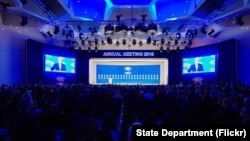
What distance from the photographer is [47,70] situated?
22.6 m

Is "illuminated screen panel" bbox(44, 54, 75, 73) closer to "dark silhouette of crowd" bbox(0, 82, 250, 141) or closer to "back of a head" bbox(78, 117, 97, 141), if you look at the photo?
"dark silhouette of crowd" bbox(0, 82, 250, 141)

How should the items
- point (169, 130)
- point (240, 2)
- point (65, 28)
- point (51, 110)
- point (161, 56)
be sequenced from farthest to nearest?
point (161, 56) < point (65, 28) < point (240, 2) < point (51, 110) < point (169, 130)

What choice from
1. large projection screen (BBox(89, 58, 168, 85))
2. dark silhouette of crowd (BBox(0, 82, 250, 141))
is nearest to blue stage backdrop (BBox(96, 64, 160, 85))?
large projection screen (BBox(89, 58, 168, 85))

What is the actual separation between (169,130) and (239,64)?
18.6 metres

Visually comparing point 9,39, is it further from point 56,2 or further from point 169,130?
point 169,130

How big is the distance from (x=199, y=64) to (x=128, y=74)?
7276mm

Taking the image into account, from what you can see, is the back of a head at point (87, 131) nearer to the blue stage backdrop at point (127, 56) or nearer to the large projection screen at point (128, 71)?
the blue stage backdrop at point (127, 56)

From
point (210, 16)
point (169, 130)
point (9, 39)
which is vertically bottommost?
point (169, 130)

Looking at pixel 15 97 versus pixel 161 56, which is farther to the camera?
pixel 161 56

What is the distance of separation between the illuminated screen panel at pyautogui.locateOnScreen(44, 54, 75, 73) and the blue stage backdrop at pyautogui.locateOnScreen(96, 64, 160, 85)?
10.1 ft

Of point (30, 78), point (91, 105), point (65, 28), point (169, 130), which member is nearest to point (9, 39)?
point (30, 78)

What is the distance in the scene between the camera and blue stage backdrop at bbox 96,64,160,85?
28.8 meters

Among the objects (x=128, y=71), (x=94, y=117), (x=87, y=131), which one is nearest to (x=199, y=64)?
(x=128, y=71)

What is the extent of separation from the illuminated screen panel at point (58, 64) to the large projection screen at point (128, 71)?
255cm
